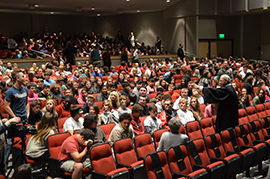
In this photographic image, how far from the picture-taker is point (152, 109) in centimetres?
511

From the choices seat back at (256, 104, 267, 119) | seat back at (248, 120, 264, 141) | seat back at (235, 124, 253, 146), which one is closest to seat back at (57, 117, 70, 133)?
seat back at (235, 124, 253, 146)

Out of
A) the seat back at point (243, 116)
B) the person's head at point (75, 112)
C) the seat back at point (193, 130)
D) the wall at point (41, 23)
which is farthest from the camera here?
the wall at point (41, 23)

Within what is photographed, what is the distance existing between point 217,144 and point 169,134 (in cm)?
90

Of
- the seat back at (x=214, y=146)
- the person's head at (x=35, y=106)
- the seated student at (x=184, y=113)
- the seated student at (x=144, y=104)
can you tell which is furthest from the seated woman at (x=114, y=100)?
the seat back at (x=214, y=146)

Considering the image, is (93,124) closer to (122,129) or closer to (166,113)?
(122,129)

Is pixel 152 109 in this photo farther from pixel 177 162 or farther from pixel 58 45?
pixel 58 45

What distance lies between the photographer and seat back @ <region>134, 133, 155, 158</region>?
421 cm

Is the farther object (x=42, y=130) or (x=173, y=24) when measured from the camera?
(x=173, y=24)

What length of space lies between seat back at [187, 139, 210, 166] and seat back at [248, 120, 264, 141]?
1472mm

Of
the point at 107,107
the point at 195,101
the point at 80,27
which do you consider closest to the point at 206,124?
the point at 195,101

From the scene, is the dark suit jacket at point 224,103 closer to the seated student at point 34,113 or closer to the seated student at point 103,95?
the seated student at point 34,113

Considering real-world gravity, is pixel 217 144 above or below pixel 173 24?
below

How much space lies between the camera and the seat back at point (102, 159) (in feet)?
11.8

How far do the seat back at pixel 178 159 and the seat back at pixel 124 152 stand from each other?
517mm
